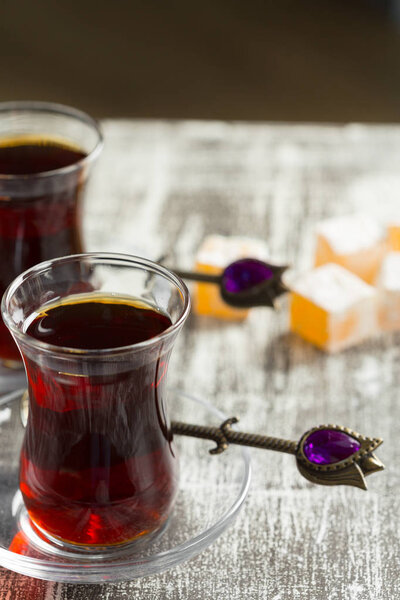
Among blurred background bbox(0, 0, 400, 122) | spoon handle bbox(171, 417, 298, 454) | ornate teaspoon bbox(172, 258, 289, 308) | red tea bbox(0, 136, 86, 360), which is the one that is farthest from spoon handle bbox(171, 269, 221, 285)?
blurred background bbox(0, 0, 400, 122)

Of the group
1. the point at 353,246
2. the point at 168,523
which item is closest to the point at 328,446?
the point at 168,523

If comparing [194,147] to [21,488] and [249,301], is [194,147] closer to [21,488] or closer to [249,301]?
[249,301]

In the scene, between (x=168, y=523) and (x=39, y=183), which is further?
(x=39, y=183)

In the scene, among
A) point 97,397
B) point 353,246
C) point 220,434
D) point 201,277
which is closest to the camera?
point 97,397

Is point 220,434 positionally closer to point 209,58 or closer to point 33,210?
point 33,210

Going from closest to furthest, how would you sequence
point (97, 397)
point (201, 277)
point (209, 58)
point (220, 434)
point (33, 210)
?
point (97, 397)
point (220, 434)
point (33, 210)
point (201, 277)
point (209, 58)

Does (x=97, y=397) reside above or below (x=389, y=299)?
above

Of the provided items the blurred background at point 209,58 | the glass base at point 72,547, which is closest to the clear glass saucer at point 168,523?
the glass base at point 72,547
